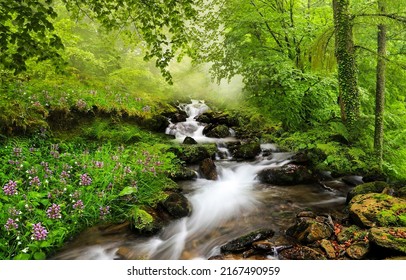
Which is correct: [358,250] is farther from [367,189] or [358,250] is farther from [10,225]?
[10,225]

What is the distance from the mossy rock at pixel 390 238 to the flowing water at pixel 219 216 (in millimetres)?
1228

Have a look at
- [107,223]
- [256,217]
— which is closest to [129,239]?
[107,223]

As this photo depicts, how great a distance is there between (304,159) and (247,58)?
3433mm

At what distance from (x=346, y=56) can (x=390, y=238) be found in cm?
468

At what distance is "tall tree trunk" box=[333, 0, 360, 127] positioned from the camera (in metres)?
6.26

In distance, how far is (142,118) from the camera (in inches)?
339

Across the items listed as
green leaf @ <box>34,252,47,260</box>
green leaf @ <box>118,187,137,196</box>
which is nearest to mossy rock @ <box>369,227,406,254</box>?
green leaf @ <box>118,187,137,196</box>

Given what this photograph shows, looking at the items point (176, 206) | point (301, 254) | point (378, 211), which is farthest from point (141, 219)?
point (378, 211)

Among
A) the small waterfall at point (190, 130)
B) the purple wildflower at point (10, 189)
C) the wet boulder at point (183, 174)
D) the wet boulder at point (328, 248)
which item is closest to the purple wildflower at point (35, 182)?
the purple wildflower at point (10, 189)

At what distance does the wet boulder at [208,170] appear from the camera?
22.4 ft

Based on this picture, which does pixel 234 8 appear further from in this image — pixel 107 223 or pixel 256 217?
pixel 107 223

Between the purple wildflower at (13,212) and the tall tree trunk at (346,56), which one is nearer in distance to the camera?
the purple wildflower at (13,212)

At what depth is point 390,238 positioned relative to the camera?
321cm

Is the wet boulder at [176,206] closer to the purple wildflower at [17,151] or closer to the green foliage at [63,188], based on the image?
the green foliage at [63,188]
